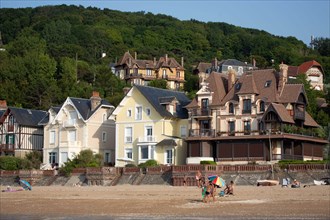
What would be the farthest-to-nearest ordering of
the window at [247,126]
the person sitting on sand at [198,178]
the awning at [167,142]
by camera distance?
the awning at [167,142] → the window at [247,126] → the person sitting on sand at [198,178]

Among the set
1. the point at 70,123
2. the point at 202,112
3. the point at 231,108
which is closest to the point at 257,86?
the point at 231,108

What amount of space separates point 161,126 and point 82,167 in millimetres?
8608

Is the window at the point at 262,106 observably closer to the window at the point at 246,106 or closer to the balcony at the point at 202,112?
the window at the point at 246,106

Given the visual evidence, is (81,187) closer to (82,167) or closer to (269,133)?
(82,167)

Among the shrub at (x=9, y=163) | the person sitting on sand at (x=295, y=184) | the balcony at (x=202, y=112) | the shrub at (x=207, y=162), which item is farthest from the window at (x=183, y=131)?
the person sitting on sand at (x=295, y=184)

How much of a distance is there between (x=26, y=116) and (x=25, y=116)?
0.15m

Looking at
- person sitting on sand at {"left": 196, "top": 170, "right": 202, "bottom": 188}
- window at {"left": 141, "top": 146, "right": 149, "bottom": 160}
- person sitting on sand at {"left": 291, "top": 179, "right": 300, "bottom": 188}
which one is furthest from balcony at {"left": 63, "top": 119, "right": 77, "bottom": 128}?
person sitting on sand at {"left": 291, "top": 179, "right": 300, "bottom": 188}

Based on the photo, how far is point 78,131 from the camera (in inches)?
2717

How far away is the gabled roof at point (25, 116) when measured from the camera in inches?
2879

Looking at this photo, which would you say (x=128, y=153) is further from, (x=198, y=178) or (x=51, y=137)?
(x=198, y=178)

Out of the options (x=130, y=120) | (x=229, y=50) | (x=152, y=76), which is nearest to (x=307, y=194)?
(x=130, y=120)

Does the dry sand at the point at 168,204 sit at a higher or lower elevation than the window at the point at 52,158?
lower

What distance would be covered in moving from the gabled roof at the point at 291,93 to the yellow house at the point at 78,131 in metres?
18.7

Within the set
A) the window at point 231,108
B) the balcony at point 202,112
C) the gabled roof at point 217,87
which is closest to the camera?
the window at point 231,108
